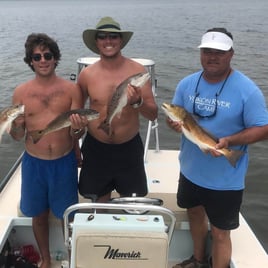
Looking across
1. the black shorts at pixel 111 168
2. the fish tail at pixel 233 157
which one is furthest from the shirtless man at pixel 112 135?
the fish tail at pixel 233 157

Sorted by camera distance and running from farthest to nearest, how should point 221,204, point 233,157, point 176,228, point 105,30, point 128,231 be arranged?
1. point 176,228
2. point 105,30
3. point 221,204
4. point 233,157
5. point 128,231

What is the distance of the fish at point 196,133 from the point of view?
2918 mm

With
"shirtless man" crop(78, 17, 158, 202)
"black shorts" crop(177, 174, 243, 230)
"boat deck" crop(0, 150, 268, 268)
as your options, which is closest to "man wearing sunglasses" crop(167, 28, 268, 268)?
"black shorts" crop(177, 174, 243, 230)

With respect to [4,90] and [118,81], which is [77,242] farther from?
[4,90]

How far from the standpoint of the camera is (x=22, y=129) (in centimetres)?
335

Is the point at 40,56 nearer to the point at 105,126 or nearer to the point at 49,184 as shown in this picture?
the point at 105,126

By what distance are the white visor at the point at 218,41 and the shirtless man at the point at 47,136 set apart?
1.12 meters

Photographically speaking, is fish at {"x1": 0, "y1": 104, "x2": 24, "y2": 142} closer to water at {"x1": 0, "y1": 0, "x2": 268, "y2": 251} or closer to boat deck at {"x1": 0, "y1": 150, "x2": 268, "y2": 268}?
boat deck at {"x1": 0, "y1": 150, "x2": 268, "y2": 268}

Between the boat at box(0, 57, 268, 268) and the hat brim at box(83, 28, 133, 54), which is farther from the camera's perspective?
the hat brim at box(83, 28, 133, 54)

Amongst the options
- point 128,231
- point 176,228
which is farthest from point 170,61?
point 128,231

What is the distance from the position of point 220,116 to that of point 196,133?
0.22 meters

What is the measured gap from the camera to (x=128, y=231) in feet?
7.77

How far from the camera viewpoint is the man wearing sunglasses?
2908 millimetres

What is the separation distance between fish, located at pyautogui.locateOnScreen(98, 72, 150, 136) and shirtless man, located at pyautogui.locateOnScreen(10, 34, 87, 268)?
12.8 inches
